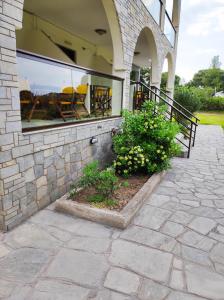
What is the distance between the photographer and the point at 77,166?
145 inches

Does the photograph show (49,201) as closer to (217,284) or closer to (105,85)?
(217,284)

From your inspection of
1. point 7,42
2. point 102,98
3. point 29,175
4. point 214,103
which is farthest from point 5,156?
point 214,103

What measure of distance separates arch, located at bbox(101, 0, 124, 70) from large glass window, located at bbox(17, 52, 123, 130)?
402mm

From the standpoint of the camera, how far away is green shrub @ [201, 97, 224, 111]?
23641mm

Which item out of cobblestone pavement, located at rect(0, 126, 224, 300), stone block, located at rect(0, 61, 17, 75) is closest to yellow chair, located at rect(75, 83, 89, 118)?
stone block, located at rect(0, 61, 17, 75)

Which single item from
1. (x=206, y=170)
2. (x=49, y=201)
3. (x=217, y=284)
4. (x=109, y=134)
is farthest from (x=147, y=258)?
(x=206, y=170)

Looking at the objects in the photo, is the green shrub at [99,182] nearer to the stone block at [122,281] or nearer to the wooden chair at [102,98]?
the stone block at [122,281]

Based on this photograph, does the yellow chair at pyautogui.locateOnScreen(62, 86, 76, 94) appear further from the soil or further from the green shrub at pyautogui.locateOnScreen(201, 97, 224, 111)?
the green shrub at pyautogui.locateOnScreen(201, 97, 224, 111)

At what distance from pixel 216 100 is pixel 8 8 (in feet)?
81.9

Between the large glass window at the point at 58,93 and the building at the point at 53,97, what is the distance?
1 cm

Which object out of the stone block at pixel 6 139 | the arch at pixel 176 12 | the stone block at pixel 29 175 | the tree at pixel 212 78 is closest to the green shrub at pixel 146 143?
the stone block at pixel 29 175

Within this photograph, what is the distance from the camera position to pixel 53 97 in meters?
3.28

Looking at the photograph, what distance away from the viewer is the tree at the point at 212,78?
38325 millimetres

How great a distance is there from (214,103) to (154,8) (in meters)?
19.5
